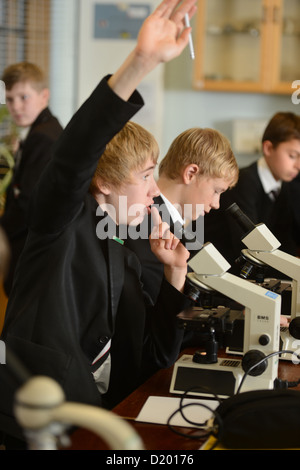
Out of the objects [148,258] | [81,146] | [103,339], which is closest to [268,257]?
[148,258]

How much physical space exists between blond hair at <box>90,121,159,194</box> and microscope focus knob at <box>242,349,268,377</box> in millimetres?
513

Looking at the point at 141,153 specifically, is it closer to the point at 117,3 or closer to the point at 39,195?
the point at 39,195

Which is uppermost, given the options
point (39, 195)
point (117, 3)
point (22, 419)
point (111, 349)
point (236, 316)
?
point (117, 3)

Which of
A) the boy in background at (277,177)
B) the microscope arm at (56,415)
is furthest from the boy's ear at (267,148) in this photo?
the microscope arm at (56,415)

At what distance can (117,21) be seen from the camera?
448cm

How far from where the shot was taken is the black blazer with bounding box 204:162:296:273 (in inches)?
82.5

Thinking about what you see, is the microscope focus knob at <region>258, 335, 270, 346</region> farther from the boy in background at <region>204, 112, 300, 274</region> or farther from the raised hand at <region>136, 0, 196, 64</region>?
the boy in background at <region>204, 112, 300, 274</region>

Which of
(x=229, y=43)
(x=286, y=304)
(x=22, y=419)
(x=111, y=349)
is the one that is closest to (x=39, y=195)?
(x=111, y=349)

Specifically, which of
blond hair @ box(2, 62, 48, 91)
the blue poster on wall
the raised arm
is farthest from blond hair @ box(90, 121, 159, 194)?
the blue poster on wall

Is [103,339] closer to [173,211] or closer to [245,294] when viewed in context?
[245,294]

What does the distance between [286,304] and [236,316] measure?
456 millimetres

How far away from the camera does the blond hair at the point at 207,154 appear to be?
1.99 m

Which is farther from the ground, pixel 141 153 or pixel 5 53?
pixel 5 53
